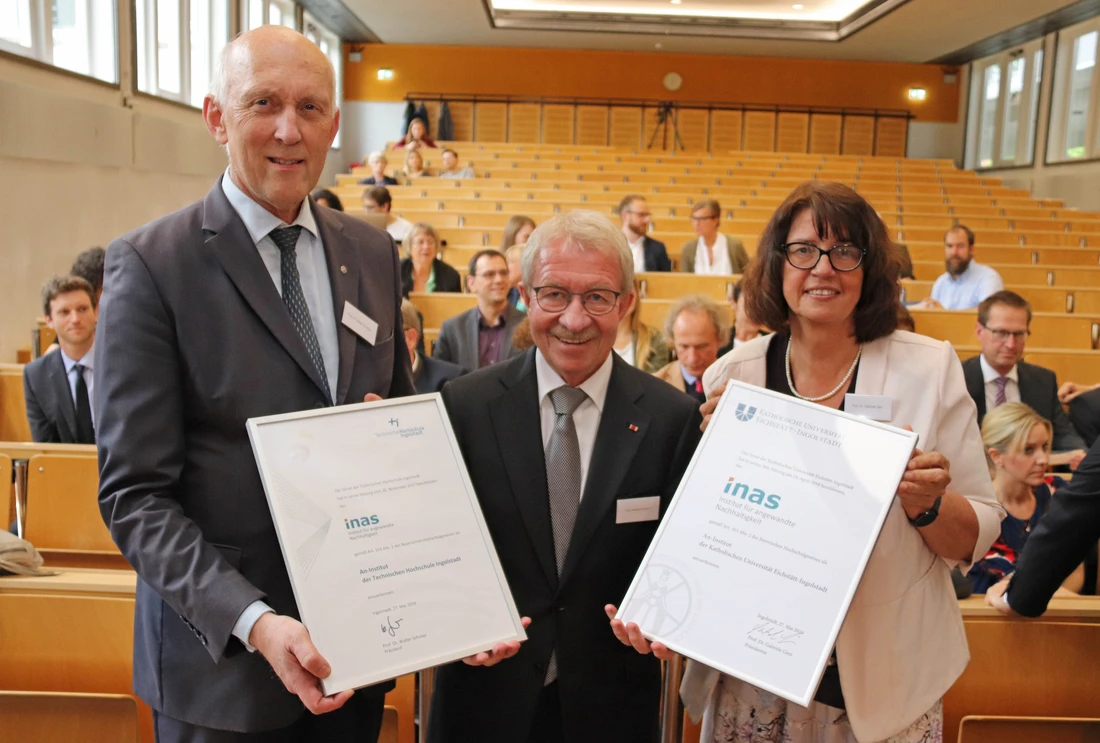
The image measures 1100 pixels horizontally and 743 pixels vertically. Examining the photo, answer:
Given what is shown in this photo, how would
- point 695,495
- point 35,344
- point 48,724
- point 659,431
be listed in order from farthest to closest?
point 35,344, point 48,724, point 659,431, point 695,495

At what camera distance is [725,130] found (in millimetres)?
17297

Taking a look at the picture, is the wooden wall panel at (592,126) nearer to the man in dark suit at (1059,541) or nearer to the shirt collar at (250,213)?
the man in dark suit at (1059,541)

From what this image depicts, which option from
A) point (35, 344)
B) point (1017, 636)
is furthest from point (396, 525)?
point (35, 344)

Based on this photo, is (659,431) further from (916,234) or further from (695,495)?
(916,234)

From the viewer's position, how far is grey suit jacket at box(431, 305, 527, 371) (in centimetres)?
440

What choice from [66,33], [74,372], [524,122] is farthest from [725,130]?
[74,372]

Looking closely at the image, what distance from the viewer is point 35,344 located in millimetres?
4930

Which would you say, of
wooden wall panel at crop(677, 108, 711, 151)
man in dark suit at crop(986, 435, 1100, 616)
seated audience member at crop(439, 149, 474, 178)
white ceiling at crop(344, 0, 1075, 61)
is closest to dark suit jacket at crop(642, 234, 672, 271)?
man in dark suit at crop(986, 435, 1100, 616)

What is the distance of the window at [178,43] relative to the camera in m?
8.12

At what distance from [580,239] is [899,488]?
0.64 m

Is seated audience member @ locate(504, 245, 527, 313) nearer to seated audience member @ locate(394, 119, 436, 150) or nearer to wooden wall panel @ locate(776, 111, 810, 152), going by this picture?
seated audience member @ locate(394, 119, 436, 150)

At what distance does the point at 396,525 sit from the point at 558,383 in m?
0.39
